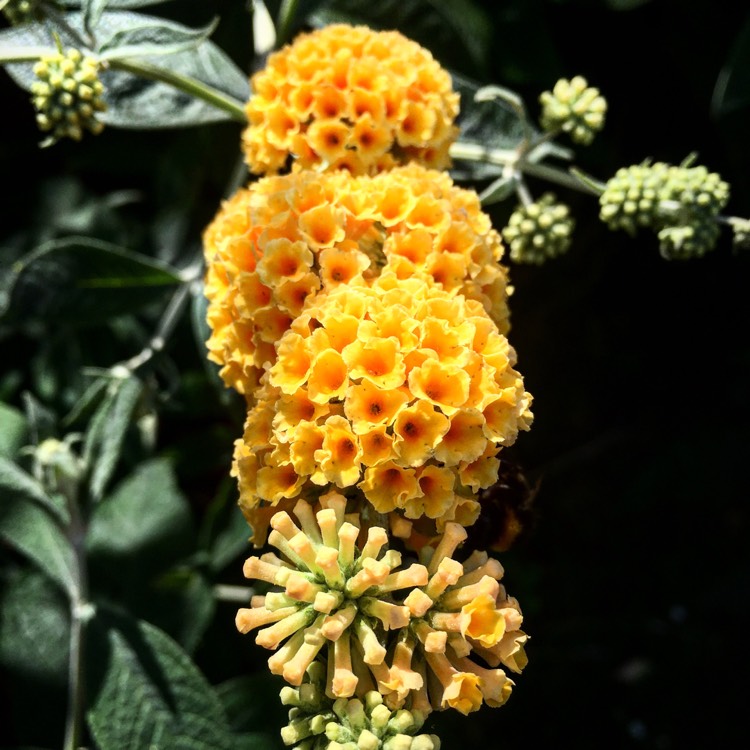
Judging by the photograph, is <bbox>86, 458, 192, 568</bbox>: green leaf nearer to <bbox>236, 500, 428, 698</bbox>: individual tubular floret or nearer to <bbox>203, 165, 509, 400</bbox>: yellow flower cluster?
<bbox>203, 165, 509, 400</bbox>: yellow flower cluster

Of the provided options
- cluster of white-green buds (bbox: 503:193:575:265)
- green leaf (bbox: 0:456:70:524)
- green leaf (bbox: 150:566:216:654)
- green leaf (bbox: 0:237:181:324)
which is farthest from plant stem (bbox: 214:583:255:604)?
cluster of white-green buds (bbox: 503:193:575:265)

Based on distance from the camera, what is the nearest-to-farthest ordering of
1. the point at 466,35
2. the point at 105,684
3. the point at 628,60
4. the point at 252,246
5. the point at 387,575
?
the point at 387,575 → the point at 252,246 → the point at 105,684 → the point at 466,35 → the point at 628,60

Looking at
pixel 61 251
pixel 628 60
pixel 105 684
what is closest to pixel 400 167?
pixel 61 251

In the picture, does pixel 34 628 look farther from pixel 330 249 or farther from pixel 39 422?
pixel 330 249

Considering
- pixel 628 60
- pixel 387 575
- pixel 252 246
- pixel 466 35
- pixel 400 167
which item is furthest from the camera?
pixel 628 60

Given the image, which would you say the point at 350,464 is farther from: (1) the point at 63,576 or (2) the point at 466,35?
(2) the point at 466,35

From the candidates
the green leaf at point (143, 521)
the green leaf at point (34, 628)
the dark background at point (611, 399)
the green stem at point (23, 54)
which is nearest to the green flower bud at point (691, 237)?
the dark background at point (611, 399)

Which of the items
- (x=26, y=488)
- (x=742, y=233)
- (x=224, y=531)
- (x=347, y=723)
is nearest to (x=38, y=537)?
(x=26, y=488)
